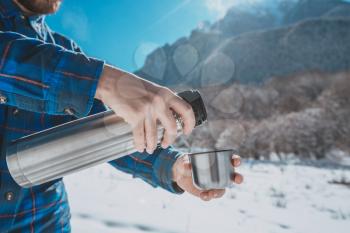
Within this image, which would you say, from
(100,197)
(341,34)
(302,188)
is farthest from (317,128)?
(341,34)

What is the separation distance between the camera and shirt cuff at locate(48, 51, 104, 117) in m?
0.77

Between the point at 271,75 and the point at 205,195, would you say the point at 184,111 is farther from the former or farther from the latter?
the point at 271,75

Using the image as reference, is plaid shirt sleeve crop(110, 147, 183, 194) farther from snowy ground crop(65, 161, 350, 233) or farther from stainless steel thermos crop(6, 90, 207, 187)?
snowy ground crop(65, 161, 350, 233)

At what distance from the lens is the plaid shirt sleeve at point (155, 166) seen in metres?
1.43

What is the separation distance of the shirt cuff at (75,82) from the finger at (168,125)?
0.63 ft

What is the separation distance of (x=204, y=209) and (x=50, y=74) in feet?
9.33

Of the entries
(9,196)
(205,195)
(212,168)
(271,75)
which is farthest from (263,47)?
(9,196)

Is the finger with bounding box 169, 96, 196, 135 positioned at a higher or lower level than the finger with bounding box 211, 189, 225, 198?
higher

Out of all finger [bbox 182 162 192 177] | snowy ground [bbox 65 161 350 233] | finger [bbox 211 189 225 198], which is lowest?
snowy ground [bbox 65 161 350 233]

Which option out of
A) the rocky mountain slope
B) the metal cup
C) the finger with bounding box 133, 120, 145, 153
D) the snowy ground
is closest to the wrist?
the finger with bounding box 133, 120, 145, 153

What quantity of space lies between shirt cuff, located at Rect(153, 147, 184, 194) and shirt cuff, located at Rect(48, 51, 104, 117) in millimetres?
699

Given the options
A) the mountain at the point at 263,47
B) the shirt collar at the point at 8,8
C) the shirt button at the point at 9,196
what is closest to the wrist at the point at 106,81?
the shirt button at the point at 9,196

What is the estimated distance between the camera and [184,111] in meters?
0.77

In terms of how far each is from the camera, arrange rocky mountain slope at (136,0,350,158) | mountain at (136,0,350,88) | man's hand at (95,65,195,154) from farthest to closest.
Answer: mountain at (136,0,350,88) < rocky mountain slope at (136,0,350,158) < man's hand at (95,65,195,154)
